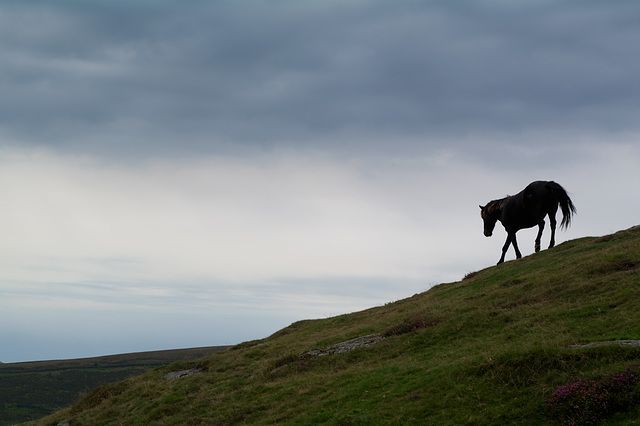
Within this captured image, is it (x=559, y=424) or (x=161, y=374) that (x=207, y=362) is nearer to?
(x=161, y=374)

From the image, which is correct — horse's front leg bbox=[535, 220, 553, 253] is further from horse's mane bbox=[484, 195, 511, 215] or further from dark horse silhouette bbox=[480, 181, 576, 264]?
horse's mane bbox=[484, 195, 511, 215]

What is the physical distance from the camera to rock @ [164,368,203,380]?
3013cm

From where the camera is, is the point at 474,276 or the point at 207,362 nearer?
the point at 207,362

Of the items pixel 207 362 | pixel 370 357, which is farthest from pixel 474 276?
pixel 207 362

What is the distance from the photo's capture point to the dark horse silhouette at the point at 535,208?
112 feet

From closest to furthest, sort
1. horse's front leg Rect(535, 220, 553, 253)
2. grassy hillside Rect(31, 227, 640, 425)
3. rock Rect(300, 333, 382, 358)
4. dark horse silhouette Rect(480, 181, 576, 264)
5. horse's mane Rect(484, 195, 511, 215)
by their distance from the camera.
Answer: grassy hillside Rect(31, 227, 640, 425) < rock Rect(300, 333, 382, 358) < dark horse silhouette Rect(480, 181, 576, 264) < horse's front leg Rect(535, 220, 553, 253) < horse's mane Rect(484, 195, 511, 215)

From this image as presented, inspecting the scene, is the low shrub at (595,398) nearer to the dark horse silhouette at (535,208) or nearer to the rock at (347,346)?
the rock at (347,346)

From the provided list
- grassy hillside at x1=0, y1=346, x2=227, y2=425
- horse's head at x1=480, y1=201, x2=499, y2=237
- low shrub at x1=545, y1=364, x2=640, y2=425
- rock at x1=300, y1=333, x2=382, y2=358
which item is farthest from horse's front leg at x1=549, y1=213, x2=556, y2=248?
grassy hillside at x1=0, y1=346, x2=227, y2=425

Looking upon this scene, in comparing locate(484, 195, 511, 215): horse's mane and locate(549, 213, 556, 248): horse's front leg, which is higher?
locate(484, 195, 511, 215): horse's mane

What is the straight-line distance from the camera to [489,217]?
41.3 m

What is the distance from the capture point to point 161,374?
32031mm

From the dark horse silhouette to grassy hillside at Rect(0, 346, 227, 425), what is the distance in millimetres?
66269

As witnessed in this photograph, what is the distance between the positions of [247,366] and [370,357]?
8.23 metres

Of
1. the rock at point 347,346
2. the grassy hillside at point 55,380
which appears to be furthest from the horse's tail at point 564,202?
the grassy hillside at point 55,380
